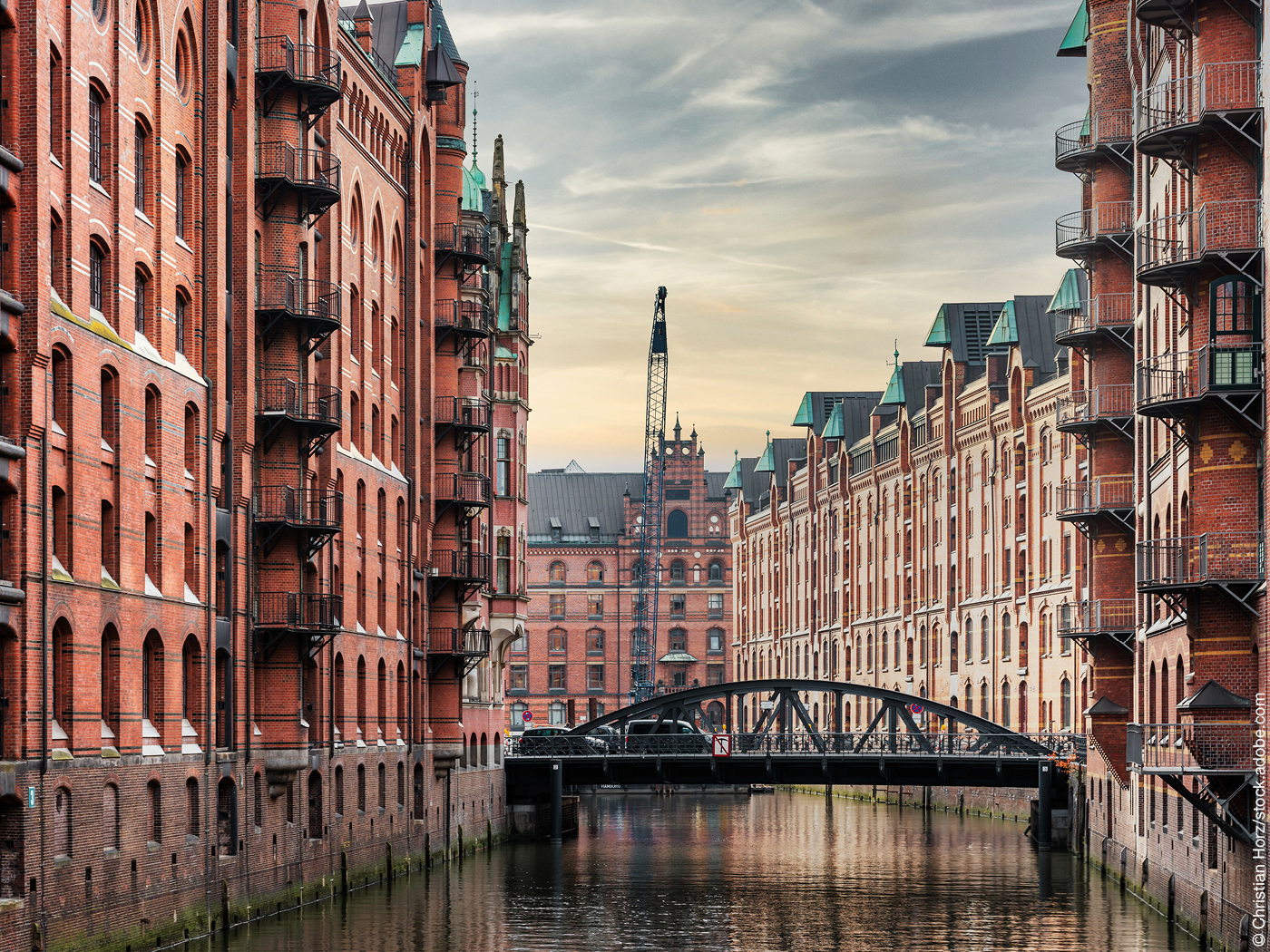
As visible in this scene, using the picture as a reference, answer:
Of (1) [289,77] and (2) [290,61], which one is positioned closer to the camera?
(1) [289,77]

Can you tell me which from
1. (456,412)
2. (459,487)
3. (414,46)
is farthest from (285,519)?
(414,46)

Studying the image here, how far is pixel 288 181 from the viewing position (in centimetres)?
4259

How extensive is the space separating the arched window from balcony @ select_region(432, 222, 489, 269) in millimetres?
95213

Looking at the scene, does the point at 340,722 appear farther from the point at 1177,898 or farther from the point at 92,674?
the point at 1177,898

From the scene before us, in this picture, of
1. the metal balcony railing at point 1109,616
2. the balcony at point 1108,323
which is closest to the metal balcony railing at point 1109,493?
the metal balcony railing at point 1109,616

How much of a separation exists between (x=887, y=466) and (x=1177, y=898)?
66.7m

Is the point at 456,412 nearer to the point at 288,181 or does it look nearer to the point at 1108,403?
the point at 288,181

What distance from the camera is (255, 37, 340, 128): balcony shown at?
4291cm

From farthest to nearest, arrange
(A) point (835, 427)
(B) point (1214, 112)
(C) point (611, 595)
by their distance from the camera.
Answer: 1. (C) point (611, 595)
2. (A) point (835, 427)
3. (B) point (1214, 112)

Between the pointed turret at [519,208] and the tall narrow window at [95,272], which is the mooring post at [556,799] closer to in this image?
the pointed turret at [519,208]

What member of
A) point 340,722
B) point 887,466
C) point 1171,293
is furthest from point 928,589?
point 1171,293

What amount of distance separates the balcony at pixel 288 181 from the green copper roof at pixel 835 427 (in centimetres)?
7908

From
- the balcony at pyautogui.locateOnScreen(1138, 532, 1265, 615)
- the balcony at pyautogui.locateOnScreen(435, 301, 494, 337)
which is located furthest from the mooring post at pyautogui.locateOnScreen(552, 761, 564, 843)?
the balcony at pyautogui.locateOnScreen(1138, 532, 1265, 615)

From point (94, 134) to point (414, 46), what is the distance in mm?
25118
